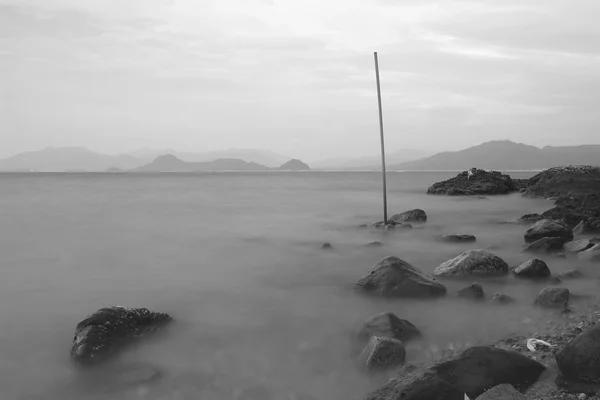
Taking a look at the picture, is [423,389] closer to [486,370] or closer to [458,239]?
[486,370]

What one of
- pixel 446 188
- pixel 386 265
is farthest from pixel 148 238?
pixel 446 188

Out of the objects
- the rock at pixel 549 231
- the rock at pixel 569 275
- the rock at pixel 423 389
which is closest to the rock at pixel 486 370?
the rock at pixel 423 389

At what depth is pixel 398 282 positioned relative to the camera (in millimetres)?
7582

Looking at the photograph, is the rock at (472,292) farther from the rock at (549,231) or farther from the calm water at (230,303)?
the rock at (549,231)

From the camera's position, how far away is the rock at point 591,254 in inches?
368

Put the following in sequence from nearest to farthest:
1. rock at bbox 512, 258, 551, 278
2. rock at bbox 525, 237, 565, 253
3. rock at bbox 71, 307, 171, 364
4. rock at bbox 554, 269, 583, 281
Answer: rock at bbox 71, 307, 171, 364
rock at bbox 554, 269, 583, 281
rock at bbox 512, 258, 551, 278
rock at bbox 525, 237, 565, 253

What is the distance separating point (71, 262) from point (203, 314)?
21.8 ft

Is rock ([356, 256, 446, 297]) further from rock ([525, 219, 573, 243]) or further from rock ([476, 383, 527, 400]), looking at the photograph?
rock ([525, 219, 573, 243])

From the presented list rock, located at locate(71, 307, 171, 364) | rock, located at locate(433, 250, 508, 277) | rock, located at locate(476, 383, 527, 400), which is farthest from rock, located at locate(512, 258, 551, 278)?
rock, located at locate(71, 307, 171, 364)

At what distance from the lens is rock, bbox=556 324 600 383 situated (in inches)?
152

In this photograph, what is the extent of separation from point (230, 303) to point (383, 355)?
149 inches

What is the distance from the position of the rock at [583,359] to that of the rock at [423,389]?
1.08 metres

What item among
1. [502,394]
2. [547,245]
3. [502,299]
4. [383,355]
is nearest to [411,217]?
[547,245]

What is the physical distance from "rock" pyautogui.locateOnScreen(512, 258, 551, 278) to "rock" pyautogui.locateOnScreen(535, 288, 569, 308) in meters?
1.61
